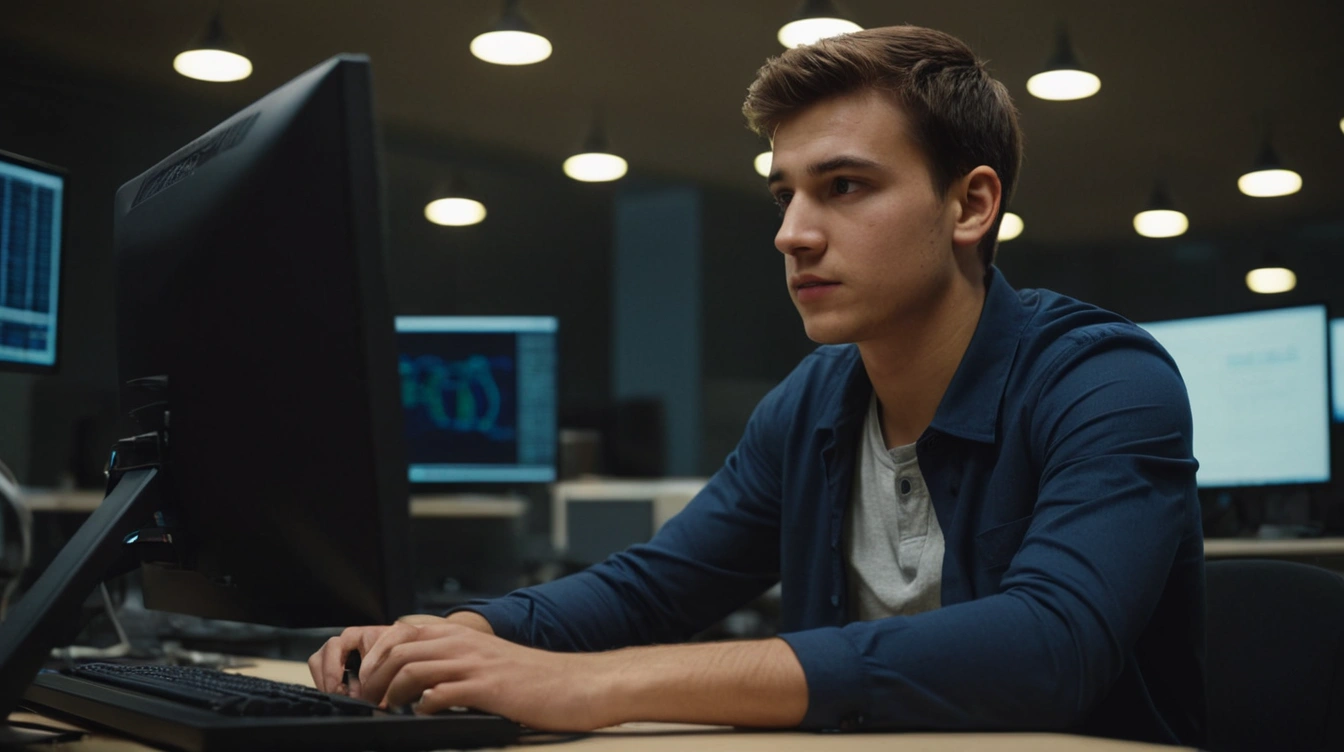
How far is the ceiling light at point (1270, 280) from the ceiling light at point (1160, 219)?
360mm

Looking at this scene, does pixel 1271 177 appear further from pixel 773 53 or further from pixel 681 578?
pixel 681 578

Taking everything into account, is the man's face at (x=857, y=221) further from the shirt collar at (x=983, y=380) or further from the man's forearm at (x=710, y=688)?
the man's forearm at (x=710, y=688)

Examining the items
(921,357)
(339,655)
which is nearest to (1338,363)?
(921,357)

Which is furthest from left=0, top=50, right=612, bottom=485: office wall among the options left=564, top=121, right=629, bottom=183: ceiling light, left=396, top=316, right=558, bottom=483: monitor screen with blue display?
left=564, top=121, right=629, bottom=183: ceiling light

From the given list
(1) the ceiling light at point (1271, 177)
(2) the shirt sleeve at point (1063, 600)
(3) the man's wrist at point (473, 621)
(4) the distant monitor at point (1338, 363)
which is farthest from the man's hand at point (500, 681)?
(1) the ceiling light at point (1271, 177)

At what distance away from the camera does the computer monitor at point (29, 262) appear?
1549 mm

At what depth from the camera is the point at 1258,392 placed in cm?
273

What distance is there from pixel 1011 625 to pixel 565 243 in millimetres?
5452

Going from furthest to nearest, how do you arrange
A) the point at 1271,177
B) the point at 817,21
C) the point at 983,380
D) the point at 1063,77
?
the point at 1271,177 < the point at 1063,77 < the point at 817,21 < the point at 983,380

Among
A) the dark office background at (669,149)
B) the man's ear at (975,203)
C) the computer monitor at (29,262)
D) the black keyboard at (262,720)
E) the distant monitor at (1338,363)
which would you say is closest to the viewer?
the black keyboard at (262,720)

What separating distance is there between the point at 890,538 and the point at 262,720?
67 cm

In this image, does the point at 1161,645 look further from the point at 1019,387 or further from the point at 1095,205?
the point at 1095,205

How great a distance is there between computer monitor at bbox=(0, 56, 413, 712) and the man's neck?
2.08 ft

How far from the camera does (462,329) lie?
3693mm
